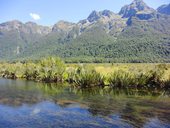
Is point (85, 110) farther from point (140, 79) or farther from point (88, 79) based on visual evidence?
point (88, 79)

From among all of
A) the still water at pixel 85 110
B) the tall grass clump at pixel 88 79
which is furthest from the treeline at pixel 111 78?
the still water at pixel 85 110

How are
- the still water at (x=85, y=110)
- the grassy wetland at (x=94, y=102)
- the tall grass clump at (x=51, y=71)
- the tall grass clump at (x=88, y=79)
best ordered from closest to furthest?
the still water at (x=85, y=110) → the grassy wetland at (x=94, y=102) → the tall grass clump at (x=88, y=79) → the tall grass clump at (x=51, y=71)

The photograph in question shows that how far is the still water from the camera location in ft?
123

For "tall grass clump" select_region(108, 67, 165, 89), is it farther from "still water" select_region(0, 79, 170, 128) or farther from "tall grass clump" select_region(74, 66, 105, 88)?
"still water" select_region(0, 79, 170, 128)

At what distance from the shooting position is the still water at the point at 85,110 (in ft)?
123

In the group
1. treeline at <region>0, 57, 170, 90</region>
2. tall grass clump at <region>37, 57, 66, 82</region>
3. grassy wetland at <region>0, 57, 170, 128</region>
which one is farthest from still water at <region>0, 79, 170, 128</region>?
tall grass clump at <region>37, 57, 66, 82</region>

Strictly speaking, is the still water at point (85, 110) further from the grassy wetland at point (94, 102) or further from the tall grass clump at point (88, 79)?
the tall grass clump at point (88, 79)

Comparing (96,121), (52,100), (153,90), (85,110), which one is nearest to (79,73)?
(153,90)

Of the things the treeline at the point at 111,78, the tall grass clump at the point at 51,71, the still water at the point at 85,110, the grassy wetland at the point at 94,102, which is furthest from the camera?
the tall grass clump at the point at 51,71

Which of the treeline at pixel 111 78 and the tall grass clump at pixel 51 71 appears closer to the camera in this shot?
the treeline at pixel 111 78

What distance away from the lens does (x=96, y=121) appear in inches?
1523

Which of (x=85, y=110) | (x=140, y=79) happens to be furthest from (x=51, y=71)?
(x=85, y=110)

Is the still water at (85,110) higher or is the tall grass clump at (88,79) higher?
the tall grass clump at (88,79)

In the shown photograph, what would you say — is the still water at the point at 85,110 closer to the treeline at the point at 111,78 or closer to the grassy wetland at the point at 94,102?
the grassy wetland at the point at 94,102
